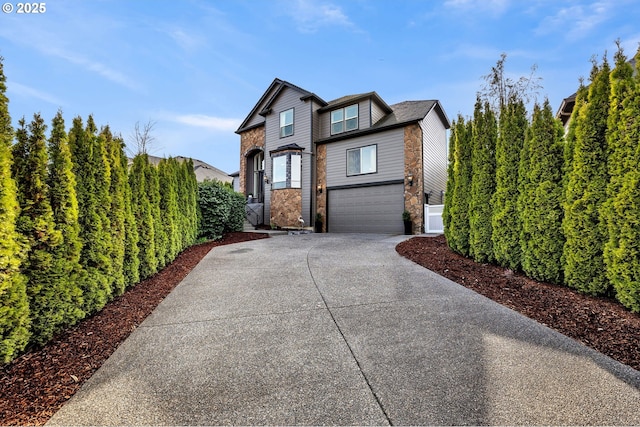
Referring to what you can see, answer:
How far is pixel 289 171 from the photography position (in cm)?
1376

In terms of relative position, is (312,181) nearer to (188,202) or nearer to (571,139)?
(188,202)

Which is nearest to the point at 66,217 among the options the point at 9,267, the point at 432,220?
the point at 9,267

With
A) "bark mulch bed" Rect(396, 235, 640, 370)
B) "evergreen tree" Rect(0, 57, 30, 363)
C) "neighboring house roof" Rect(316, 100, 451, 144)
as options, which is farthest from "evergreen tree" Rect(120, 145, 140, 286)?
"neighboring house roof" Rect(316, 100, 451, 144)

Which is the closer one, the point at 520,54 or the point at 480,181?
the point at 480,181

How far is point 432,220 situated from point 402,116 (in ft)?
16.3

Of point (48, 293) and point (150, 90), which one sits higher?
point (150, 90)

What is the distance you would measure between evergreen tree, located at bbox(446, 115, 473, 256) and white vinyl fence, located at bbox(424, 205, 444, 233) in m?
5.17

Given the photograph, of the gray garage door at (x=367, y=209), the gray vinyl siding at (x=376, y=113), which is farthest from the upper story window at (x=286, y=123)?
the gray vinyl siding at (x=376, y=113)

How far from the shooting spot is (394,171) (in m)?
12.1

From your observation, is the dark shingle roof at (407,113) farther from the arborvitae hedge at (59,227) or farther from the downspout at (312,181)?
the arborvitae hedge at (59,227)

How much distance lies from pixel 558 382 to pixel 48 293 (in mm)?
4188

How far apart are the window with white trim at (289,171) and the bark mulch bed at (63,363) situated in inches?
407

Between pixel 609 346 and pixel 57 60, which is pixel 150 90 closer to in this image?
pixel 57 60

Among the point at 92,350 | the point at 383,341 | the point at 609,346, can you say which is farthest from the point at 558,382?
the point at 92,350
